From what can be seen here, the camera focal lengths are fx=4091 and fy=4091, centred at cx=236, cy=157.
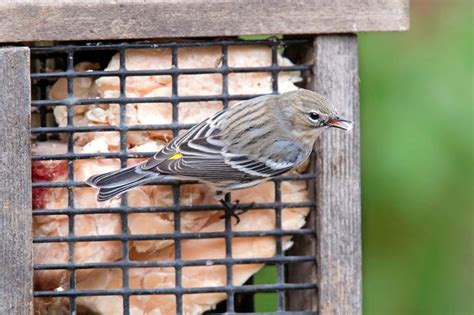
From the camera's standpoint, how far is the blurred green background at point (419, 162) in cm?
1552

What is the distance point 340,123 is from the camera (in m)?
15.3

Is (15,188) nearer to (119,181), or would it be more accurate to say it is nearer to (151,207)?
(119,181)

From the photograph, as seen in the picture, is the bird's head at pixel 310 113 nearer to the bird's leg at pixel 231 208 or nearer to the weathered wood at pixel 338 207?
the weathered wood at pixel 338 207

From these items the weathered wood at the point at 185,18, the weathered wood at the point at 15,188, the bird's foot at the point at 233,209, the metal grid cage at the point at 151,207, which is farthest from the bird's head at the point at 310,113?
the weathered wood at the point at 15,188

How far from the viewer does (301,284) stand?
15.5 m

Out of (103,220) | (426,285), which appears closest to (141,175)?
(103,220)

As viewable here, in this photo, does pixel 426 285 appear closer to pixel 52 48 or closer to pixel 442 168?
pixel 442 168

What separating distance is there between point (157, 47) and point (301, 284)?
1.05m

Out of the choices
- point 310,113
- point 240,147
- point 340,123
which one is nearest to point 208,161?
point 240,147

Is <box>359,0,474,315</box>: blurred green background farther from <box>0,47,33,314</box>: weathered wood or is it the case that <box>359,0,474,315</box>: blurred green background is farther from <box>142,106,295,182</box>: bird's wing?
<box>0,47,33,314</box>: weathered wood

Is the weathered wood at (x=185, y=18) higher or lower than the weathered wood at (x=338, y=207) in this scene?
higher

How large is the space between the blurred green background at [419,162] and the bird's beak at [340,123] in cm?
25

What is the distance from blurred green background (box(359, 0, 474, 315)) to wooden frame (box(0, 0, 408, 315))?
0.15 metres

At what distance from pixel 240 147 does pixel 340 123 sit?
0.42 metres
